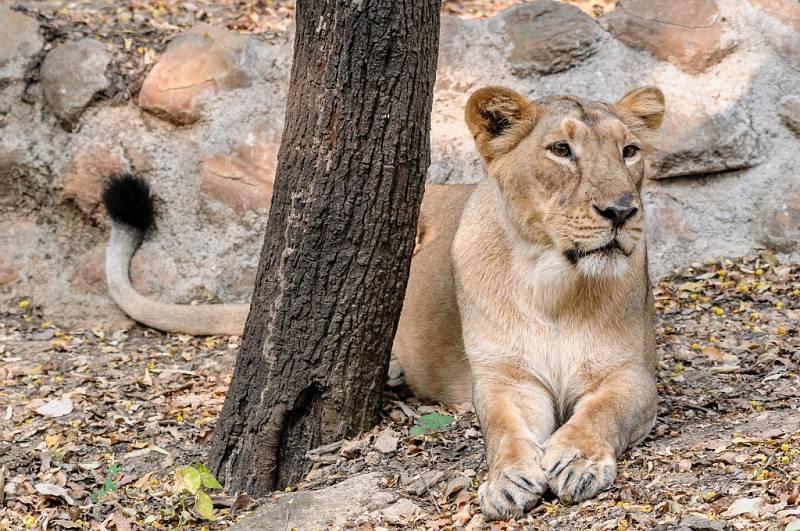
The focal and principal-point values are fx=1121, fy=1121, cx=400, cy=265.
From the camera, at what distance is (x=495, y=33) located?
640cm

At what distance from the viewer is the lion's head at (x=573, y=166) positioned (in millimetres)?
3709

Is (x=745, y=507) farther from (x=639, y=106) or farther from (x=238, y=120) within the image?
(x=238, y=120)

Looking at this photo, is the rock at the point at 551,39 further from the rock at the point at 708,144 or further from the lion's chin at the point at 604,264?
the lion's chin at the point at 604,264

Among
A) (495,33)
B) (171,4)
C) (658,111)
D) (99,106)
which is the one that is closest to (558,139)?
(658,111)

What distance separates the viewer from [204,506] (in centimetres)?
401

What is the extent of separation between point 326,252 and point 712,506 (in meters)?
1.68

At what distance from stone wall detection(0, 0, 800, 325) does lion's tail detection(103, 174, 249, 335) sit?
0.14 metres

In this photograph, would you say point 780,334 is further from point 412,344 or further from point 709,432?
point 412,344

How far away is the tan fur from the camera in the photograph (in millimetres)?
3668

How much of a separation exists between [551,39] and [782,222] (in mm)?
1601

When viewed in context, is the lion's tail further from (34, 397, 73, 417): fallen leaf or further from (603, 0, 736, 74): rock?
(603, 0, 736, 74): rock

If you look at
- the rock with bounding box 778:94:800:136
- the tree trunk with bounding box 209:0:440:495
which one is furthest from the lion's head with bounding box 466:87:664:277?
the rock with bounding box 778:94:800:136

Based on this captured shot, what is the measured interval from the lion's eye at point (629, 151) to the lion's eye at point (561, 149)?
0.21 m

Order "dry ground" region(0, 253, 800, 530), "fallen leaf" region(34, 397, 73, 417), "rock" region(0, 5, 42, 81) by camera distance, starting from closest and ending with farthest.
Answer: "dry ground" region(0, 253, 800, 530), "fallen leaf" region(34, 397, 73, 417), "rock" region(0, 5, 42, 81)
